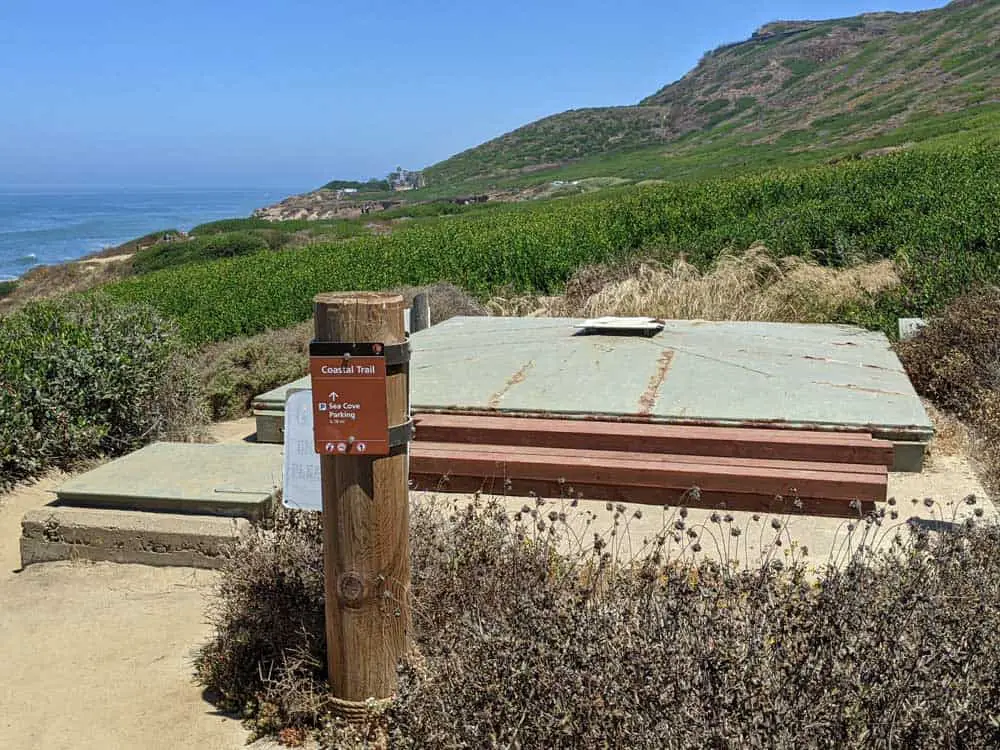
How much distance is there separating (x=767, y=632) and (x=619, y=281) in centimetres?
1005

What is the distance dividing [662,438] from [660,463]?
0.70 ft

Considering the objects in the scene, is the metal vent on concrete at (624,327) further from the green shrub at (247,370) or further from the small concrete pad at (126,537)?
the small concrete pad at (126,537)

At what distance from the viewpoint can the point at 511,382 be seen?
6891mm

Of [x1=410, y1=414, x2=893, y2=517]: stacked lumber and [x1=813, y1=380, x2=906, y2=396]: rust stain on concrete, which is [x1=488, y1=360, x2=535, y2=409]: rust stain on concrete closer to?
[x1=410, y1=414, x2=893, y2=517]: stacked lumber

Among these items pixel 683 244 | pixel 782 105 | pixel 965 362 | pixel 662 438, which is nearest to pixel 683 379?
pixel 662 438

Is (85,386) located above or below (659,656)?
below

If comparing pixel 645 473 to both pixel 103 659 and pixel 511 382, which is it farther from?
pixel 103 659

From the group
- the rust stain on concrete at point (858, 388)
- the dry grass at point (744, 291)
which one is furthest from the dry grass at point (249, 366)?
the rust stain on concrete at point (858, 388)

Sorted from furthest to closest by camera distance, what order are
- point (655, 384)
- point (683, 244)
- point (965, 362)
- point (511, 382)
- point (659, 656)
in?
point (683, 244) → point (965, 362) → point (511, 382) → point (655, 384) → point (659, 656)

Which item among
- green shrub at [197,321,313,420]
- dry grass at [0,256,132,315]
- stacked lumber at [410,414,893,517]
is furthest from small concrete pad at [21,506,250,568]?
dry grass at [0,256,132,315]

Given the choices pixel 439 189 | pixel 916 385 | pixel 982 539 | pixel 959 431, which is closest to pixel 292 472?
pixel 982 539

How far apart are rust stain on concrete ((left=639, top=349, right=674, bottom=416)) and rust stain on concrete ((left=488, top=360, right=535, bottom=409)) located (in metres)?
0.93

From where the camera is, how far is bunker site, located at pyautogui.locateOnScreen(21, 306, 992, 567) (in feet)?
16.8

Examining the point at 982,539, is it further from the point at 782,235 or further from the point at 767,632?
the point at 782,235
